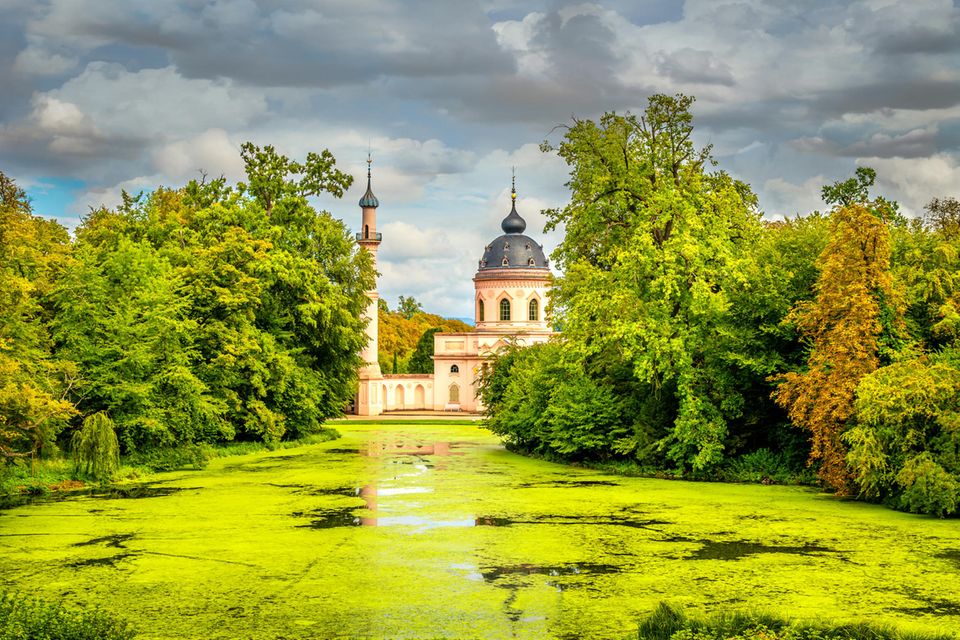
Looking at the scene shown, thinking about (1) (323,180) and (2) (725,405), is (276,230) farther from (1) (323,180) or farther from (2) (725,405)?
(2) (725,405)

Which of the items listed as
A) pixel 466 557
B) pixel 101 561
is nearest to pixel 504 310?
pixel 466 557

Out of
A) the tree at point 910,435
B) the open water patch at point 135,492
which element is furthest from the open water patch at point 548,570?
the open water patch at point 135,492

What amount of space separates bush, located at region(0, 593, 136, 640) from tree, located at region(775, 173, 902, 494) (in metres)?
15.4

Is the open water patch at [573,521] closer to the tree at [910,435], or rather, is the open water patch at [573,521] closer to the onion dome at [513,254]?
the tree at [910,435]

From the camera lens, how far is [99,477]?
2294cm

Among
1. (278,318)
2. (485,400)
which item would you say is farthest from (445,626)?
(485,400)

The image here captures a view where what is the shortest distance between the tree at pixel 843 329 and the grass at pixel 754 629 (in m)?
11.5

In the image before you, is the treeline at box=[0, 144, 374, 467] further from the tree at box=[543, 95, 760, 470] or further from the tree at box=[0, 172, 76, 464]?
the tree at box=[543, 95, 760, 470]

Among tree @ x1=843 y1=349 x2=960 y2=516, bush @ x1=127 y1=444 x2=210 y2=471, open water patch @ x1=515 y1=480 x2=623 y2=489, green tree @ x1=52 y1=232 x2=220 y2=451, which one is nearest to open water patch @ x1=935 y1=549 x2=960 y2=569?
tree @ x1=843 y1=349 x2=960 y2=516

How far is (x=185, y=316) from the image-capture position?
1199 inches

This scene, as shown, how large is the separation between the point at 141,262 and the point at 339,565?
17.0m

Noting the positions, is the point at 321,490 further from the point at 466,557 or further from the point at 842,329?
the point at 842,329

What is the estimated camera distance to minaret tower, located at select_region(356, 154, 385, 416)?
2707 inches

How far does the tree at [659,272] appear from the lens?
81.7 ft
